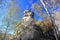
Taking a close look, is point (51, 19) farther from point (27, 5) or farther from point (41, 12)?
point (27, 5)

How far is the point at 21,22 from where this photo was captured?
998 centimetres

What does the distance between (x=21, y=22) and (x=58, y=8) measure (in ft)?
7.06

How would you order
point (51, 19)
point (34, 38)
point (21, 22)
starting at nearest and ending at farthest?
point (51, 19), point (34, 38), point (21, 22)

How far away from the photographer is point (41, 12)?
9.48m

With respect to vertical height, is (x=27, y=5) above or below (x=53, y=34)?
above

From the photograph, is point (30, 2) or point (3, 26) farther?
point (3, 26)

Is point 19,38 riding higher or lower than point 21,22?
lower

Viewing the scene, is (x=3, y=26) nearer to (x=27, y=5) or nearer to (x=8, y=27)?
(x=8, y=27)

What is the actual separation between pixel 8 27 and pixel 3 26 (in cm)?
36

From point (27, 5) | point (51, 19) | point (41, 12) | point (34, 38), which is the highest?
point (27, 5)

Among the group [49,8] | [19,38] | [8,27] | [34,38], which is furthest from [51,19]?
[8,27]

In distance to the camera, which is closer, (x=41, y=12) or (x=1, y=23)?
(x=41, y=12)

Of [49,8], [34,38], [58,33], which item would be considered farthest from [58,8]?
[34,38]

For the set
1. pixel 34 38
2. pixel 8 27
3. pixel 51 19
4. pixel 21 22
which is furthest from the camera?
pixel 8 27
